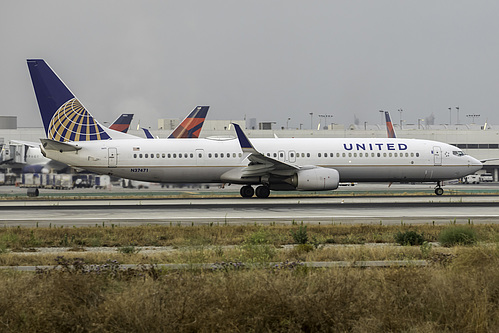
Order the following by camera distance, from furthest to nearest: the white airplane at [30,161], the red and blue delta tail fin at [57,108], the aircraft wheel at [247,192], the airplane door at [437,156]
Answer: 1. the white airplane at [30,161]
2. the airplane door at [437,156]
3. the aircraft wheel at [247,192]
4. the red and blue delta tail fin at [57,108]

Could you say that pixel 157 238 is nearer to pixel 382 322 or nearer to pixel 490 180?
pixel 382 322

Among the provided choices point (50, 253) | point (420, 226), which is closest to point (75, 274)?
point (50, 253)

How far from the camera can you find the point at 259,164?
43.8m

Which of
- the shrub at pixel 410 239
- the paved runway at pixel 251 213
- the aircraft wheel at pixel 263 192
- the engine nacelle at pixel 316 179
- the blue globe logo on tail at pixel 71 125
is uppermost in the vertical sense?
the blue globe logo on tail at pixel 71 125

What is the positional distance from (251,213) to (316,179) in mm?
11129

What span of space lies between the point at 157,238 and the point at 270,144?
24680 mm

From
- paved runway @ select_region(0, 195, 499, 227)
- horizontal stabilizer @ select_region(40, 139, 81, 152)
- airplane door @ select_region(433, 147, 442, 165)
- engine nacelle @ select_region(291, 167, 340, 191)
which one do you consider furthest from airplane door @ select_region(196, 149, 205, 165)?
airplane door @ select_region(433, 147, 442, 165)

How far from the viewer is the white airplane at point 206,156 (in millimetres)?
43875

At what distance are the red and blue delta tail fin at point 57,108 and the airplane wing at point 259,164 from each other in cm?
1043

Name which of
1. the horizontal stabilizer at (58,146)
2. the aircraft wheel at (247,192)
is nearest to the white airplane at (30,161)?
the horizontal stabilizer at (58,146)

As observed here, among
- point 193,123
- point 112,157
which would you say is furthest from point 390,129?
point 112,157

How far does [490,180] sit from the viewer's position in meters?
93.8

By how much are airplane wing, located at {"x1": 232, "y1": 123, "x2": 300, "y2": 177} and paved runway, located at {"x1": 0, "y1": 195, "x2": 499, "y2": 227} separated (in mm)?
3489

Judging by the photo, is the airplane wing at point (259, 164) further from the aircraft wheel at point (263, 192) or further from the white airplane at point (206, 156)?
the aircraft wheel at point (263, 192)
